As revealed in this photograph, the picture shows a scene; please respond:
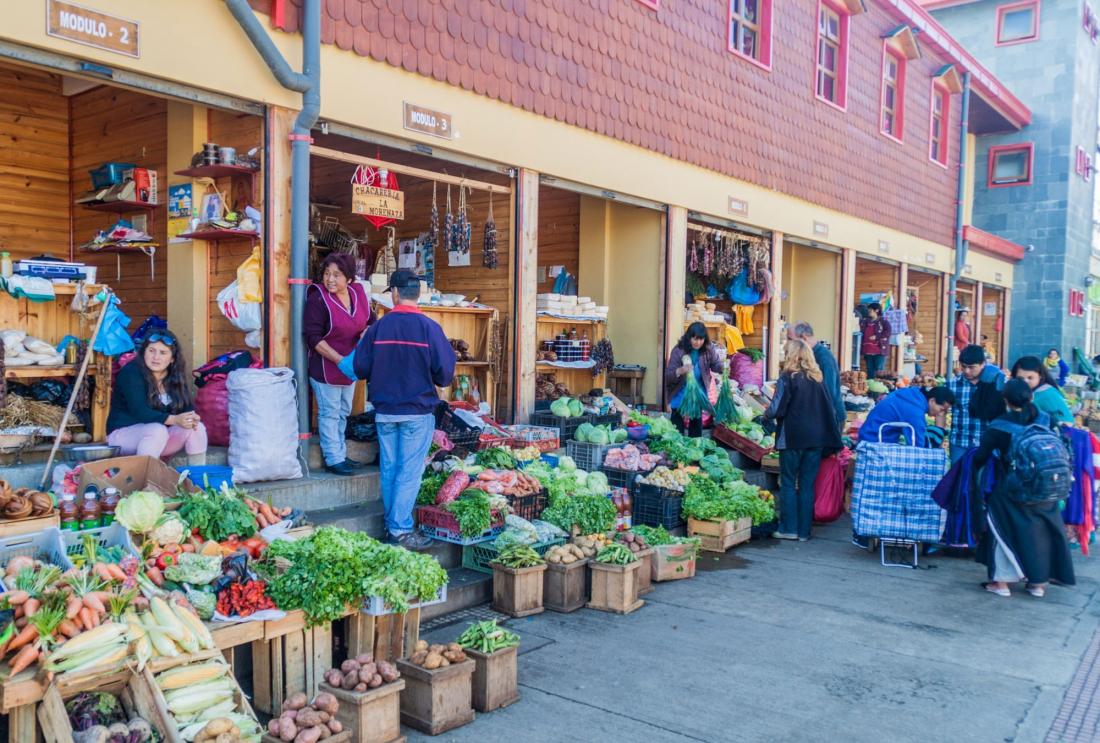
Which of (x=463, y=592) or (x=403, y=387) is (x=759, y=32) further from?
(x=463, y=592)

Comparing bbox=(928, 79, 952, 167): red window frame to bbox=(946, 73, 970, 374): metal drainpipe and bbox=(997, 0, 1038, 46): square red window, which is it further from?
bbox=(997, 0, 1038, 46): square red window

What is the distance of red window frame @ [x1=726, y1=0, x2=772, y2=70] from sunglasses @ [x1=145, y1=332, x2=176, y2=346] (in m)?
9.48

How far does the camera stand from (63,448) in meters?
6.27

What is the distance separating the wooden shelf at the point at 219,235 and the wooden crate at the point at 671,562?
410 centimetres

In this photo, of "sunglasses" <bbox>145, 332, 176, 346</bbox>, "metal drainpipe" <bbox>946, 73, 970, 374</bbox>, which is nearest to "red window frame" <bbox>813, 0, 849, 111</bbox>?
"metal drainpipe" <bbox>946, 73, 970, 374</bbox>

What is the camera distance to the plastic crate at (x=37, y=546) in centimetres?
452

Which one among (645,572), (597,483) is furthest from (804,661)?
(597,483)

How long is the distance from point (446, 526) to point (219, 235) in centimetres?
300

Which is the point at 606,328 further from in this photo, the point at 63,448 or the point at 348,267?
the point at 63,448

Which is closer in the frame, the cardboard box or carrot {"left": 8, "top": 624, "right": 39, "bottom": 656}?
carrot {"left": 8, "top": 624, "right": 39, "bottom": 656}

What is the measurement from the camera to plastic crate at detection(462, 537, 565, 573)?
253 inches

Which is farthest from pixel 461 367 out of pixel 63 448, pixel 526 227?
pixel 63 448

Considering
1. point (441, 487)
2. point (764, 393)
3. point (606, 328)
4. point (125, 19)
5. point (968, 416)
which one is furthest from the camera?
point (764, 393)

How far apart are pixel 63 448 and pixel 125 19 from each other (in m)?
3.04
